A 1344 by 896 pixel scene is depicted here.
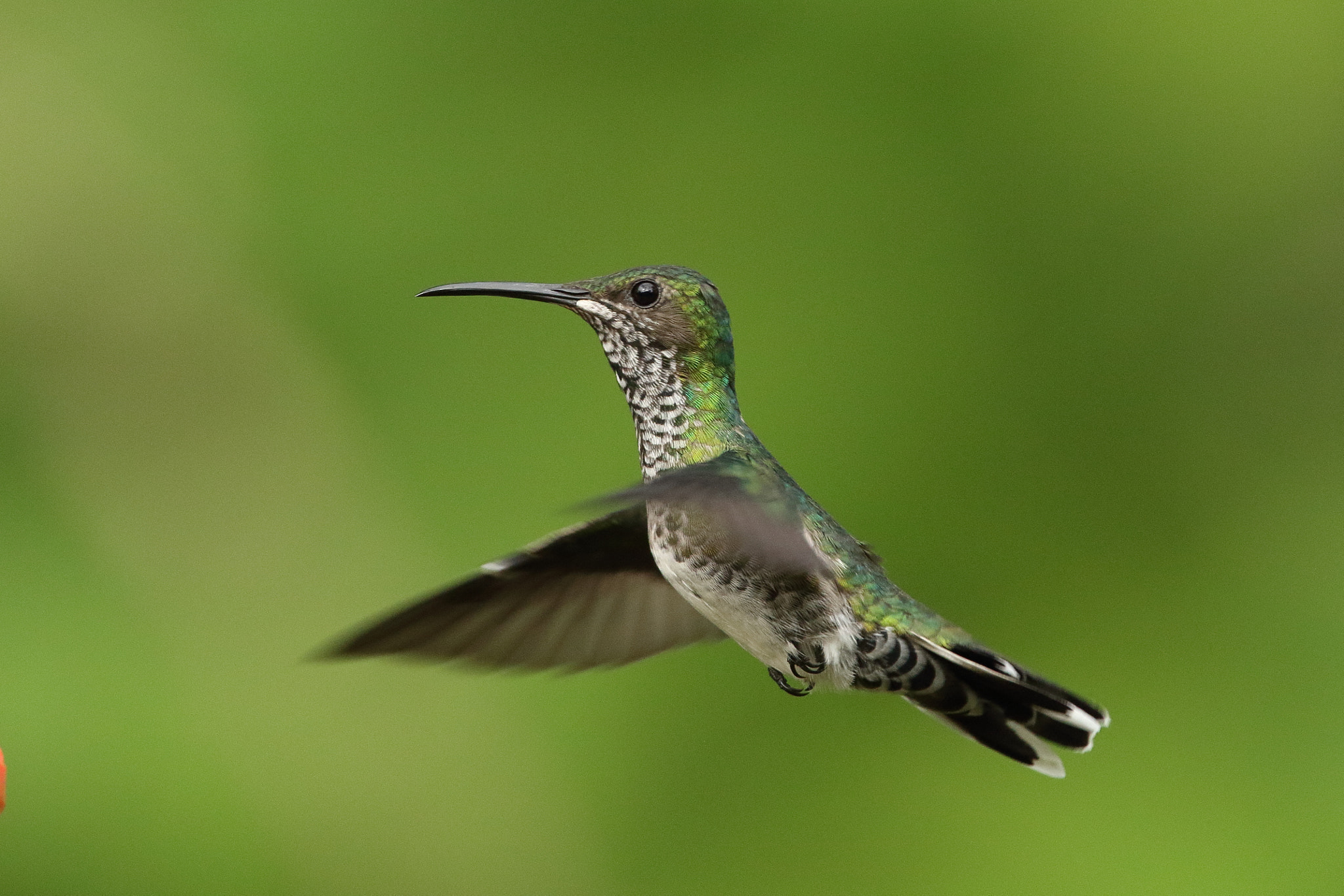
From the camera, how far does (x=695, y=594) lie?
1.84 m

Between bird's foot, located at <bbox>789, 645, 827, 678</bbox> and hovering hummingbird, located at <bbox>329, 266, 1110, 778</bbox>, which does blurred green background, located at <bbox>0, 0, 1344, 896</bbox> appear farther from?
bird's foot, located at <bbox>789, 645, 827, 678</bbox>

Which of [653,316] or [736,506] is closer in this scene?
[736,506]

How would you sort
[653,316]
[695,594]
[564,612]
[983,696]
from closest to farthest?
[695,594] → [983,696] → [653,316] → [564,612]

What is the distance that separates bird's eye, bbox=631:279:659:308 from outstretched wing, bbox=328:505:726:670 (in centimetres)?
31

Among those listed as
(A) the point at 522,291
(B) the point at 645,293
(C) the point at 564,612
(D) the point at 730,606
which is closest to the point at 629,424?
(C) the point at 564,612

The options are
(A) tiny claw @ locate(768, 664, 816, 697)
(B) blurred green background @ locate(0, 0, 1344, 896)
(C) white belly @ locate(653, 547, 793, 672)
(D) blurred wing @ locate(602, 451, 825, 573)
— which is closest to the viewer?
(D) blurred wing @ locate(602, 451, 825, 573)

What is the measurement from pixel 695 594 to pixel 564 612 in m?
0.45

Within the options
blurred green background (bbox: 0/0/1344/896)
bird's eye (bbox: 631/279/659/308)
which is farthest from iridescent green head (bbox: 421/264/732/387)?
blurred green background (bbox: 0/0/1344/896)

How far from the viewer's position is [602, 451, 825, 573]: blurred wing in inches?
55.6

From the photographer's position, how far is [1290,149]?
11.5ft

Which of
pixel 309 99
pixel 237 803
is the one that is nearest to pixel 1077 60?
pixel 309 99

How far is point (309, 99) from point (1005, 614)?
2.24 m

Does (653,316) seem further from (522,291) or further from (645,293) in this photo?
(522,291)

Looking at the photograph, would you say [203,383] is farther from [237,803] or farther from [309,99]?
[237,803]
